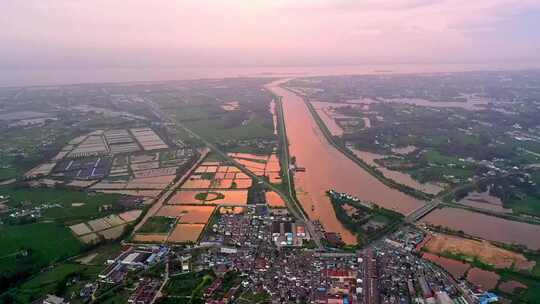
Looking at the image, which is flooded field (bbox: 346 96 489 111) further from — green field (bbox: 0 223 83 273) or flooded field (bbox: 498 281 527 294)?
green field (bbox: 0 223 83 273)

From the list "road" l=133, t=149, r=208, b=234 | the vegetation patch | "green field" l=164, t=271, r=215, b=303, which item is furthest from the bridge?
"road" l=133, t=149, r=208, b=234

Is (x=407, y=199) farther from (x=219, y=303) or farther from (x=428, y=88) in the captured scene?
(x=428, y=88)

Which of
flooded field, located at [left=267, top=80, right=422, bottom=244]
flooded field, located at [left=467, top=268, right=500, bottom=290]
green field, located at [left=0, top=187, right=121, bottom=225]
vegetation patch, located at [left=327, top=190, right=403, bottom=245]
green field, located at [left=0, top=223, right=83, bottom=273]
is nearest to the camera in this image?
flooded field, located at [left=467, top=268, right=500, bottom=290]

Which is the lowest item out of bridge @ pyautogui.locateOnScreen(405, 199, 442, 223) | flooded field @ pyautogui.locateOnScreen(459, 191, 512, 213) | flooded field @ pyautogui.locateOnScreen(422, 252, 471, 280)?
flooded field @ pyautogui.locateOnScreen(422, 252, 471, 280)

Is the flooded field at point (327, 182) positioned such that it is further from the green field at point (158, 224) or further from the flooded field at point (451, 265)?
the green field at point (158, 224)

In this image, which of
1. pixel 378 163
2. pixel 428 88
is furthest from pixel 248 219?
pixel 428 88

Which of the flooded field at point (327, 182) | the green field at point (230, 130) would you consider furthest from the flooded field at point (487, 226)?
the green field at point (230, 130)
